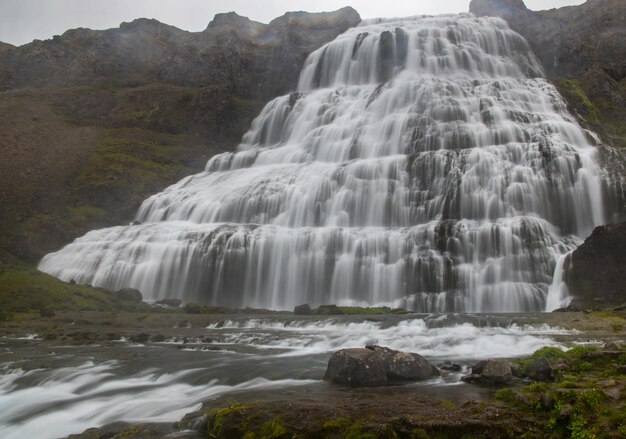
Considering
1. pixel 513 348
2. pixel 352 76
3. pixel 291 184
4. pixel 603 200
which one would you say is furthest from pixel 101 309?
pixel 352 76

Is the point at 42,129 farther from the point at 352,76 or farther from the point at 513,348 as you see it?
the point at 513,348

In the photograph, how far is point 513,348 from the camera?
47.5 feet

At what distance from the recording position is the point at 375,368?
10.4 m

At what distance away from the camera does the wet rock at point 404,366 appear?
10578mm

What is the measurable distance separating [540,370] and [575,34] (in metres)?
62.4

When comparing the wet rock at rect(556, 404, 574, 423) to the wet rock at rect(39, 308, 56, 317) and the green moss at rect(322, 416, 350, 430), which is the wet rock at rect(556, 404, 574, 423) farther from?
the wet rock at rect(39, 308, 56, 317)

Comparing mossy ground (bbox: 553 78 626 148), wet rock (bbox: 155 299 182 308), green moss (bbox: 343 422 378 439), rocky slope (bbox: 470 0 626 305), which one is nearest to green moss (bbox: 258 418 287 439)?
green moss (bbox: 343 422 378 439)

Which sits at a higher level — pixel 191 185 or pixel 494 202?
pixel 191 185

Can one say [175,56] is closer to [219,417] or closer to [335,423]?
[219,417]

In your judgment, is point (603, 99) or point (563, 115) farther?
point (603, 99)

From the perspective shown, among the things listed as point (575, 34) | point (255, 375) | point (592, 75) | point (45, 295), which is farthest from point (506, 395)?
point (575, 34)

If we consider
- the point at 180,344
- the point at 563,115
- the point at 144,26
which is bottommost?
the point at 180,344

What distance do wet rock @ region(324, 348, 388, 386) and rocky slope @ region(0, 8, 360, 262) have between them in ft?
101

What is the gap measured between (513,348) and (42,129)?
5251 centimetres
